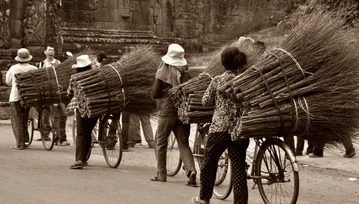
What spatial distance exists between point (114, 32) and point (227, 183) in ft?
61.5

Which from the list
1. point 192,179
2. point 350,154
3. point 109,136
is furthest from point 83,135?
point 350,154

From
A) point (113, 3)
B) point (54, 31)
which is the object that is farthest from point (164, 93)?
point (113, 3)

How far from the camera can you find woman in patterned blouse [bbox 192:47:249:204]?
916 cm

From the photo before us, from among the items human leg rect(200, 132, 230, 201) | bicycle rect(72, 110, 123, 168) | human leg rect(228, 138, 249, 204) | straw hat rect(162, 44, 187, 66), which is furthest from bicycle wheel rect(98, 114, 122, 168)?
human leg rect(228, 138, 249, 204)

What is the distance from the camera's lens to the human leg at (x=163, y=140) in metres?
11.9

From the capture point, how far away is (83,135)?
1336 centimetres

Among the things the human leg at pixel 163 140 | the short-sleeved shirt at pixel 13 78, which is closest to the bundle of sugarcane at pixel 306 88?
the human leg at pixel 163 140

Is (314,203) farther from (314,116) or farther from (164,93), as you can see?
(164,93)

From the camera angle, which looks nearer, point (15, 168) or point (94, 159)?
point (15, 168)

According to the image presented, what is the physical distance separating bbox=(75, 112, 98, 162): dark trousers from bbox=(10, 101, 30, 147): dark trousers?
2.76 m

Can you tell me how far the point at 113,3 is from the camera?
30.4m

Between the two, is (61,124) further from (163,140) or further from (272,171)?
(272,171)

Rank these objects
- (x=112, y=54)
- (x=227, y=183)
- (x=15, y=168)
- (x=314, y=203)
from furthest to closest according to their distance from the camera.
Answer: (x=112, y=54), (x=15, y=168), (x=227, y=183), (x=314, y=203)

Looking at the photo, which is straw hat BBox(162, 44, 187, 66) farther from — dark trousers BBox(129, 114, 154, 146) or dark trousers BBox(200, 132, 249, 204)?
dark trousers BBox(129, 114, 154, 146)
